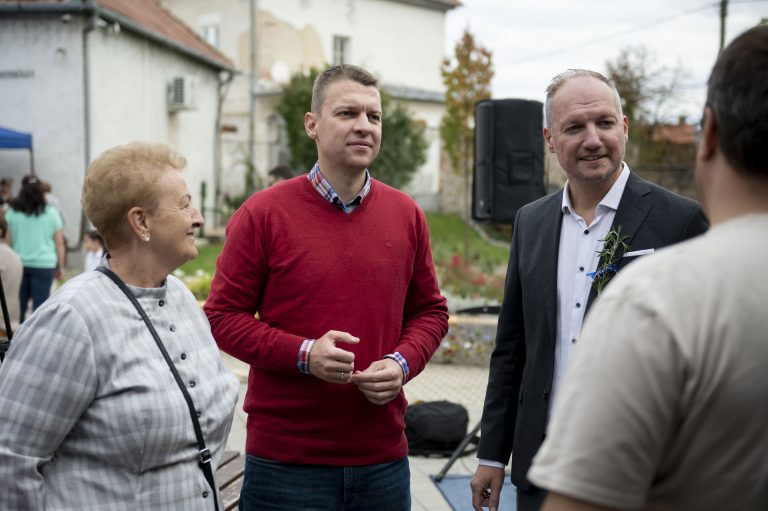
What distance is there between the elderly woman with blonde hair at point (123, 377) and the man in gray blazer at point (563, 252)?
0.93 metres

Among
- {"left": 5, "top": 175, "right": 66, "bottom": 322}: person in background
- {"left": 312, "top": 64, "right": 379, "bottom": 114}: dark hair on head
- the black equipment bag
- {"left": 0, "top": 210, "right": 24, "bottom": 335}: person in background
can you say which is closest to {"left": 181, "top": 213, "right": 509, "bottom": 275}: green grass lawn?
{"left": 5, "top": 175, "right": 66, "bottom": 322}: person in background

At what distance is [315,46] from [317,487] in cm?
2883

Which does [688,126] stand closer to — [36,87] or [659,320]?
[36,87]

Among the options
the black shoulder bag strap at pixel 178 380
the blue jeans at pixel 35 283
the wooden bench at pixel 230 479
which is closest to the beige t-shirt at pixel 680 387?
the black shoulder bag strap at pixel 178 380

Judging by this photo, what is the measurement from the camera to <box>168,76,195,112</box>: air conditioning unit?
20844 millimetres

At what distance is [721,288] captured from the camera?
1092 millimetres

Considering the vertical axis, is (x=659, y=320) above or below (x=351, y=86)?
below

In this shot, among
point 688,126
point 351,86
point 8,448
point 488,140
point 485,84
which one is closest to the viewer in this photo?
point 8,448

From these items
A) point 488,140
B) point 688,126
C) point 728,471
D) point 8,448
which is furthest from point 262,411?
point 688,126

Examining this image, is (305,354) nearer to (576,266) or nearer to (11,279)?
(576,266)

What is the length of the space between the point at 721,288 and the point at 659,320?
9 cm

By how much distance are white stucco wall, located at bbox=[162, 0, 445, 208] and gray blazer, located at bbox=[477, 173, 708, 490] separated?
22.8m

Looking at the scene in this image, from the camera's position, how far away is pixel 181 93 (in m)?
20.9

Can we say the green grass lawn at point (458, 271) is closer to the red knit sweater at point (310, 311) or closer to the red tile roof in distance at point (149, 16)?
the red tile roof in distance at point (149, 16)
